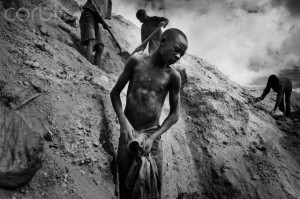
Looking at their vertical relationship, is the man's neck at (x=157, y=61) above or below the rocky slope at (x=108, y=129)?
above

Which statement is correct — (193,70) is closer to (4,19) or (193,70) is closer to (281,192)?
(281,192)

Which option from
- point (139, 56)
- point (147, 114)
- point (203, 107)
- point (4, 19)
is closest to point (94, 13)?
point (4, 19)

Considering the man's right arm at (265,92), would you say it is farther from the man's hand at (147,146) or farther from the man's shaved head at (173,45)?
the man's hand at (147,146)

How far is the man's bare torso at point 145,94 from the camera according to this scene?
244 cm

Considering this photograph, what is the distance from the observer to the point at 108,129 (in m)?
4.59

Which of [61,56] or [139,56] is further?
[61,56]

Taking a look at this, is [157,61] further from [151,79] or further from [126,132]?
[126,132]

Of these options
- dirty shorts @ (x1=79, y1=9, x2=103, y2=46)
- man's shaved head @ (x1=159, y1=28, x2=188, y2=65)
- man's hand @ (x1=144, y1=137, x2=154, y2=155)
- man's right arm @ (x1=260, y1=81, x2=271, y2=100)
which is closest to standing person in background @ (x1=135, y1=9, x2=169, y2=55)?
dirty shorts @ (x1=79, y1=9, x2=103, y2=46)

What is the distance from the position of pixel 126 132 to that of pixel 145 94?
42 centimetres

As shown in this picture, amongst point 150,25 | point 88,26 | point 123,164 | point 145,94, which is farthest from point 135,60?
point 150,25

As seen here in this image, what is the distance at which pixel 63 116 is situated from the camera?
13.6ft

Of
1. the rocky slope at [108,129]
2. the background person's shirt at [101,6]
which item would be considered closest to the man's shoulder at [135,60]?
the rocky slope at [108,129]

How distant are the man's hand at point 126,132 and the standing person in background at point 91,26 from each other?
162 inches

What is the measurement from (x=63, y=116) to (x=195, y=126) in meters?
3.62
